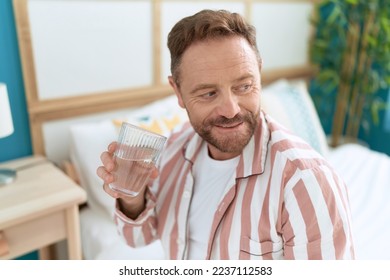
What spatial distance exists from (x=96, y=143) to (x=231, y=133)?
0.73m

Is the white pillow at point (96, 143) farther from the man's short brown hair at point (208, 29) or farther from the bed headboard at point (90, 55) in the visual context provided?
the man's short brown hair at point (208, 29)

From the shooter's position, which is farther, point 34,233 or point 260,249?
point 34,233

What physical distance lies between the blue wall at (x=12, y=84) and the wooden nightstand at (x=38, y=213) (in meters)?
0.17

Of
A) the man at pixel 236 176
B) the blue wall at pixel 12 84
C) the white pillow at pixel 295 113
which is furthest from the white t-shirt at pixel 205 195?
the blue wall at pixel 12 84

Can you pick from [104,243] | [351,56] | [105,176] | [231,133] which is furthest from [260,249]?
Answer: [351,56]

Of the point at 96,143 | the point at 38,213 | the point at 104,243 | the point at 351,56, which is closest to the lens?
the point at 38,213

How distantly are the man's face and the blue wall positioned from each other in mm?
758

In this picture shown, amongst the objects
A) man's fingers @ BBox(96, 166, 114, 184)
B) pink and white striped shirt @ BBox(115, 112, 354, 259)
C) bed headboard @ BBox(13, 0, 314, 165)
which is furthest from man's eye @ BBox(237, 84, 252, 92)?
bed headboard @ BBox(13, 0, 314, 165)

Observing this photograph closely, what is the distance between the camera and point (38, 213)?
104 cm

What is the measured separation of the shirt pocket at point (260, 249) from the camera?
79 cm

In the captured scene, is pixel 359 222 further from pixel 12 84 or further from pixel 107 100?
pixel 12 84

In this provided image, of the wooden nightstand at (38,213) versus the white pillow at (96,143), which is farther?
the white pillow at (96,143)
